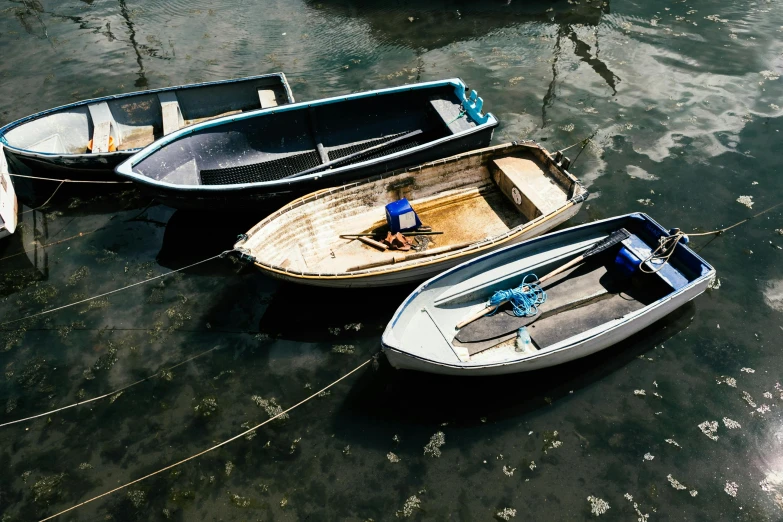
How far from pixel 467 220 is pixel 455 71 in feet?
29.9

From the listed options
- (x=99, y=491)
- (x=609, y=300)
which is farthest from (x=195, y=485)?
(x=609, y=300)

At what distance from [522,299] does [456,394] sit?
254 centimetres

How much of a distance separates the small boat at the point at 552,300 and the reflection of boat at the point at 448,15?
13095mm

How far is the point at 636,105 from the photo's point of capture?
1725cm

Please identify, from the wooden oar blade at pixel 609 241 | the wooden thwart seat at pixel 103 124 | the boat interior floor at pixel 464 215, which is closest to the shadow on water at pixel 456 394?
the wooden oar blade at pixel 609 241

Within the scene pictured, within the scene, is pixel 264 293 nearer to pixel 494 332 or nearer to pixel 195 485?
pixel 195 485

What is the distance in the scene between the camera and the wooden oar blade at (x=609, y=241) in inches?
452

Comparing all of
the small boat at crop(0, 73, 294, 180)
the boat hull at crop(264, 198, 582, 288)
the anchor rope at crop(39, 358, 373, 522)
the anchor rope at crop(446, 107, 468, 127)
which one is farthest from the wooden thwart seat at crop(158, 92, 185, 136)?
the anchor rope at crop(39, 358, 373, 522)

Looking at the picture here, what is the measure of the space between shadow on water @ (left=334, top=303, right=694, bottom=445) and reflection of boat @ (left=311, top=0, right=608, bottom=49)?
15.4 metres

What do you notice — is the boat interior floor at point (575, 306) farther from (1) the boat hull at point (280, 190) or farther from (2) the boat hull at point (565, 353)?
(1) the boat hull at point (280, 190)

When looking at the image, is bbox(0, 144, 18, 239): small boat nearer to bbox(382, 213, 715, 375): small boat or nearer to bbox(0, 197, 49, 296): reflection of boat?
bbox(0, 197, 49, 296): reflection of boat

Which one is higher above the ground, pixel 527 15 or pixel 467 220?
pixel 527 15

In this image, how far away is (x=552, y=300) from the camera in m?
11.3

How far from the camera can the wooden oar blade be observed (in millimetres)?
11469
